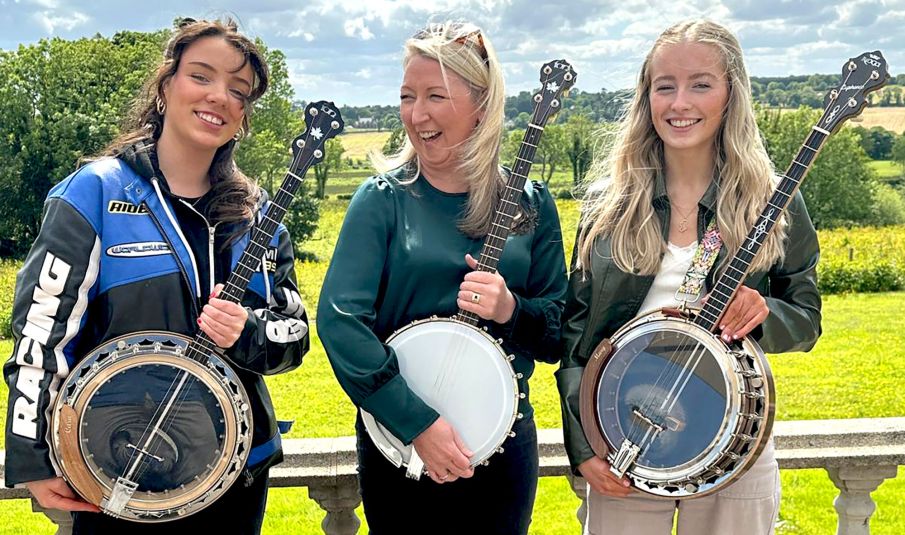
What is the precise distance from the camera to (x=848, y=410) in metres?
15.6

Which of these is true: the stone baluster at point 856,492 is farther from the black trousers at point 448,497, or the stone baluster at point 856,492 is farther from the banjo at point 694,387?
the black trousers at point 448,497

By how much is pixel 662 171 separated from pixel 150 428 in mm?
1842

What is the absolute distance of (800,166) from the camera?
2.55 meters

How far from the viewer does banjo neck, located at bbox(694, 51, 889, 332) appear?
2506mm

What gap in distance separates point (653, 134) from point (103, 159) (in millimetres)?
1792

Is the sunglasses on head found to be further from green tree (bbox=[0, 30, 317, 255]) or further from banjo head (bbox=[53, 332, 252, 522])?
green tree (bbox=[0, 30, 317, 255])

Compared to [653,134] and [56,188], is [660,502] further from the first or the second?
[56,188]

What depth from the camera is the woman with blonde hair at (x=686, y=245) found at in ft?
9.12

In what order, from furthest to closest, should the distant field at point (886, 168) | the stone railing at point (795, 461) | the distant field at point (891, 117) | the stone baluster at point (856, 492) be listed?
the distant field at point (886, 168) < the distant field at point (891, 117) < the stone baluster at point (856, 492) < the stone railing at point (795, 461)

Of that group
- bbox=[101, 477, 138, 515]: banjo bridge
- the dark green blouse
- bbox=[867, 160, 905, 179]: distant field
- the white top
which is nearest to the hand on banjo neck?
the dark green blouse

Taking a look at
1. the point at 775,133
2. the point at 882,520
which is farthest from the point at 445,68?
the point at 775,133

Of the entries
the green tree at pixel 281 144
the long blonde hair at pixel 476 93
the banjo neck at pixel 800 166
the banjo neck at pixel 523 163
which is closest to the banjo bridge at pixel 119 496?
the banjo neck at pixel 523 163

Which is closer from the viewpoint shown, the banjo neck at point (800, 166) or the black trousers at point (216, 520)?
the banjo neck at point (800, 166)

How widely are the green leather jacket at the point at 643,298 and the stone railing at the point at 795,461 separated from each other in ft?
2.26
